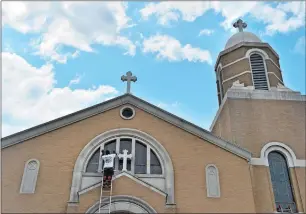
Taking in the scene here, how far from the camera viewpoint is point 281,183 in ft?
53.1

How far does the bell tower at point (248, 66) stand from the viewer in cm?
1944

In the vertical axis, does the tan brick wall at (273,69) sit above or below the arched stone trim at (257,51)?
below

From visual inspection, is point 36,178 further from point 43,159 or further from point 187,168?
point 187,168

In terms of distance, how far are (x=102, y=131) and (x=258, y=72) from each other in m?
8.89

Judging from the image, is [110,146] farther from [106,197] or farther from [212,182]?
[212,182]

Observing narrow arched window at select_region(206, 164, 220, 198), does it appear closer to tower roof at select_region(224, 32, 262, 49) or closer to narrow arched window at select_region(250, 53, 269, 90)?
narrow arched window at select_region(250, 53, 269, 90)

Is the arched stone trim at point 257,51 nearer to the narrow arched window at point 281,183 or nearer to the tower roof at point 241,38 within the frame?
the tower roof at point 241,38

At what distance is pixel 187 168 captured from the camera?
14961mm

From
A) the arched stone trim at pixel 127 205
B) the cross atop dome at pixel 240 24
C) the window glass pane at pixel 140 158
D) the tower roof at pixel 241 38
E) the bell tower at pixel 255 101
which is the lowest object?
the arched stone trim at pixel 127 205

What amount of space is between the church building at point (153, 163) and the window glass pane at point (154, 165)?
0.04m

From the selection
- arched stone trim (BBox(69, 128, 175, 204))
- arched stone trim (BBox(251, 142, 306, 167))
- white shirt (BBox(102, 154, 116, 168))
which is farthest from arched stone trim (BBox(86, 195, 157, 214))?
arched stone trim (BBox(251, 142, 306, 167))

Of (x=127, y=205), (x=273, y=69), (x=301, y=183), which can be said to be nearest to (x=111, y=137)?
(x=127, y=205)

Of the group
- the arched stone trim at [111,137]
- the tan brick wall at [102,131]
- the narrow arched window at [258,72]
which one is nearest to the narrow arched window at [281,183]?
the tan brick wall at [102,131]

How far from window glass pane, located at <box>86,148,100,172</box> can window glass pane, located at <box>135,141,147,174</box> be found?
4.95 ft
